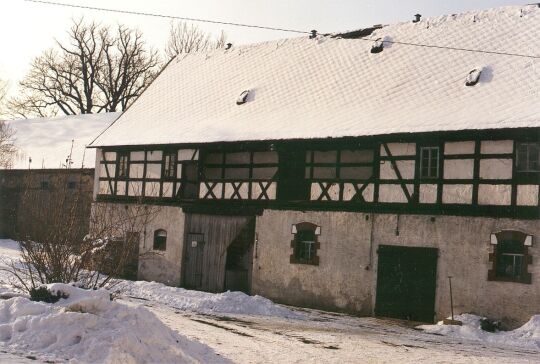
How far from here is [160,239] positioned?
981 inches

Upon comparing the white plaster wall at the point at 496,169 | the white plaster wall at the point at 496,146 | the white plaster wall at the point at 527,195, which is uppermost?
the white plaster wall at the point at 496,146

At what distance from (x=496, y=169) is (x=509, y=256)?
2.29 metres

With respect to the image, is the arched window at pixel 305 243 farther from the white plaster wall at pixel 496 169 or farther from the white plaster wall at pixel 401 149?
the white plaster wall at pixel 496 169

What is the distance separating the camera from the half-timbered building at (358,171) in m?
17.0

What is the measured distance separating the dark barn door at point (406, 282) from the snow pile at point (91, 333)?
911 cm

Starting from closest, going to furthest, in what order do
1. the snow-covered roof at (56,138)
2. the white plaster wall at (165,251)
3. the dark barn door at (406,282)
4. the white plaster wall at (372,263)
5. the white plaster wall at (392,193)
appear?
the white plaster wall at (372,263) → the dark barn door at (406,282) → the white plaster wall at (392,193) → the white plaster wall at (165,251) → the snow-covered roof at (56,138)

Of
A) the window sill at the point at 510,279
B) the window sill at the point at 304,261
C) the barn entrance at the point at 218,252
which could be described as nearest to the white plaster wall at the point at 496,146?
the window sill at the point at 510,279

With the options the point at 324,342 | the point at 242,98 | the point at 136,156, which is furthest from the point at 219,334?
the point at 136,156

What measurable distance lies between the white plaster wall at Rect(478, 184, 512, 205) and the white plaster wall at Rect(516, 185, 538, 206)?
240 millimetres

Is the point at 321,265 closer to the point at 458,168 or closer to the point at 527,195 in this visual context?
the point at 458,168

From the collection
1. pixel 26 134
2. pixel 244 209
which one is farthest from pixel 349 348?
pixel 26 134

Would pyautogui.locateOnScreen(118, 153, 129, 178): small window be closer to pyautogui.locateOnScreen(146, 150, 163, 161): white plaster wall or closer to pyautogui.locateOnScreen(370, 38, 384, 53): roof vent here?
pyautogui.locateOnScreen(146, 150, 163, 161): white plaster wall

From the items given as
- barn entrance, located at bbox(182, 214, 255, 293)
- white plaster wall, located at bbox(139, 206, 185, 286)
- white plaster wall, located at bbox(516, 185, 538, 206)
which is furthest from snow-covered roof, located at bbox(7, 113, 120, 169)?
white plaster wall, located at bbox(516, 185, 538, 206)

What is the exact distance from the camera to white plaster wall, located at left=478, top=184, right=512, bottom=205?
16.8m
